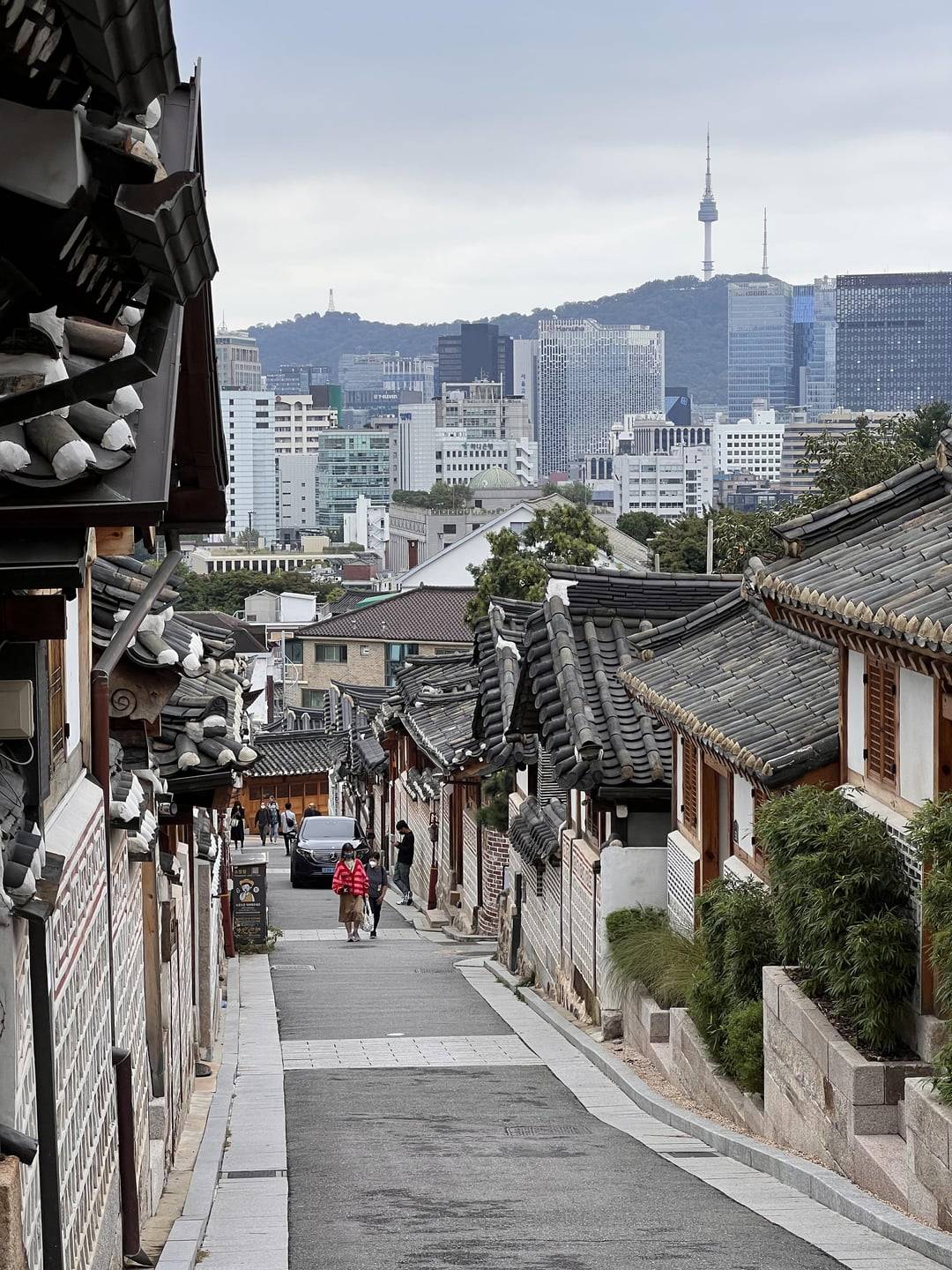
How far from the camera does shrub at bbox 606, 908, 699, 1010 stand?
18.9 m

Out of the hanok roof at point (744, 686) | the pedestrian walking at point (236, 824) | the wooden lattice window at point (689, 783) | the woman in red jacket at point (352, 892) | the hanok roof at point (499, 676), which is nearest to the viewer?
the hanok roof at point (744, 686)

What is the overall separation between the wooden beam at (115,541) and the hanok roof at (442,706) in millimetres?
24172

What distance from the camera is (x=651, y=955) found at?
19.9 metres

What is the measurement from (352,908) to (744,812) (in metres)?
17.3

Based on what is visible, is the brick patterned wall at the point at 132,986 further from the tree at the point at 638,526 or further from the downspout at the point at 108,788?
the tree at the point at 638,526

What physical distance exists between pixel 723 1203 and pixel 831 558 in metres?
5.40

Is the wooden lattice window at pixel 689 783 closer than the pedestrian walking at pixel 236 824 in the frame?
Yes

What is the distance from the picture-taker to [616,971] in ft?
68.6

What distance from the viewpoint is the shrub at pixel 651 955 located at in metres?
18.9

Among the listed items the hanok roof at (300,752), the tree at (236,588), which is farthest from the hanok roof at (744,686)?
the tree at (236,588)

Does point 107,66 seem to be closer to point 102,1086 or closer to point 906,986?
point 102,1086

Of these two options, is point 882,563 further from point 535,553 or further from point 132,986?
point 535,553

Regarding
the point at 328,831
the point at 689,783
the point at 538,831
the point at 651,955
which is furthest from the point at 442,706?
the point at 651,955

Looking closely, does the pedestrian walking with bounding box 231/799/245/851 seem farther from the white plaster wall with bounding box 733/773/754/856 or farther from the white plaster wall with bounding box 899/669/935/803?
the white plaster wall with bounding box 899/669/935/803
